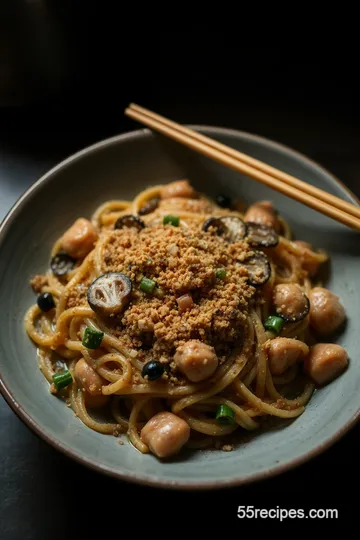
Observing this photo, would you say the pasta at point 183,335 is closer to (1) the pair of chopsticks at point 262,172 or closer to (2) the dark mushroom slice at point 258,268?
(2) the dark mushroom slice at point 258,268

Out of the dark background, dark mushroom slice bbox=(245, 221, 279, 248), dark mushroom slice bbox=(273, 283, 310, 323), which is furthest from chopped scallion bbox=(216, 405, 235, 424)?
the dark background

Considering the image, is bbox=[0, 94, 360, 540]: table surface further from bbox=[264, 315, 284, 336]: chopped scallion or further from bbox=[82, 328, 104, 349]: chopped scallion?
bbox=[264, 315, 284, 336]: chopped scallion

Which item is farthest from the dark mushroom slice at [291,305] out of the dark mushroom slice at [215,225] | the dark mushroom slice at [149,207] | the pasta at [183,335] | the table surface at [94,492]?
the dark mushroom slice at [149,207]

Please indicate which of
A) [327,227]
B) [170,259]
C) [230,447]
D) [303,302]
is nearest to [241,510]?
[230,447]

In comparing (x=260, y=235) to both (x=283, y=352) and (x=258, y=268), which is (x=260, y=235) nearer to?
(x=258, y=268)

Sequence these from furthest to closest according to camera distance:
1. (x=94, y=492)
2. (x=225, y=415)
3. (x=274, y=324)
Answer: (x=274, y=324) < (x=94, y=492) < (x=225, y=415)

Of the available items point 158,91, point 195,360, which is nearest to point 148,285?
point 195,360

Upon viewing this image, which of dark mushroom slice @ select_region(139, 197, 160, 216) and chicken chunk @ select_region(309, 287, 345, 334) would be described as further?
dark mushroom slice @ select_region(139, 197, 160, 216)
